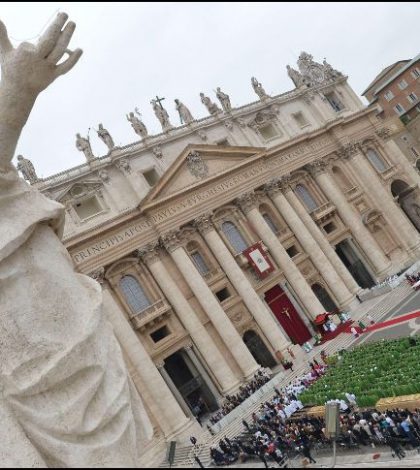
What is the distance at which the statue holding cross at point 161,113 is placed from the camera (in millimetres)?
40188

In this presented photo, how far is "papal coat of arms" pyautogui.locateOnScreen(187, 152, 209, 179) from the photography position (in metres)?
38.4

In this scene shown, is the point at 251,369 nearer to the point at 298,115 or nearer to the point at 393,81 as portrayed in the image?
the point at 298,115

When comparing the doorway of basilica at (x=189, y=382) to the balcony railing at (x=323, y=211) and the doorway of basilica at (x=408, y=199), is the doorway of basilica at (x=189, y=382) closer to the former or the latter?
the balcony railing at (x=323, y=211)

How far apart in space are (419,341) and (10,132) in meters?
21.4

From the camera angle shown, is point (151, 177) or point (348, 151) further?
point (348, 151)

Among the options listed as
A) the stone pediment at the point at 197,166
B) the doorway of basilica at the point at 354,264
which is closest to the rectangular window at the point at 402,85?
the doorway of basilica at the point at 354,264

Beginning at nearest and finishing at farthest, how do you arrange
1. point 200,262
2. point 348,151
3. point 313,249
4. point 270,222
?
point 200,262
point 313,249
point 270,222
point 348,151

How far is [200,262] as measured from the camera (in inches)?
1528

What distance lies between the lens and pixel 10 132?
4.68m

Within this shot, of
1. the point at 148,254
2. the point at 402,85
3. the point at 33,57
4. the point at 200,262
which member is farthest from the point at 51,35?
the point at 402,85

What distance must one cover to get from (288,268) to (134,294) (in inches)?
502

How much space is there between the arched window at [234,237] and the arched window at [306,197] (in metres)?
8.74

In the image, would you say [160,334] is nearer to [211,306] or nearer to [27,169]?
[211,306]

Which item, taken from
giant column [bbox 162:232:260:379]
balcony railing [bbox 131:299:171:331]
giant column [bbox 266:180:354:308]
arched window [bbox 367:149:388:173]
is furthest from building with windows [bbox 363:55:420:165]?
balcony railing [bbox 131:299:171:331]
